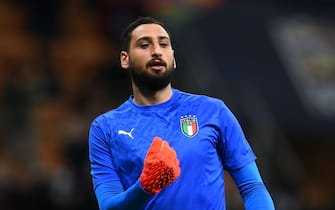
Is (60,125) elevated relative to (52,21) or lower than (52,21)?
lower

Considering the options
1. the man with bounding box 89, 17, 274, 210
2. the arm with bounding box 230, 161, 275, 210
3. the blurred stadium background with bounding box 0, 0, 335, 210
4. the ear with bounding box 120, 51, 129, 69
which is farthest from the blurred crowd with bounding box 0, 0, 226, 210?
the arm with bounding box 230, 161, 275, 210

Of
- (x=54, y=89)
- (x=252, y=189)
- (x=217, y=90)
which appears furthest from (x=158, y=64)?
(x=54, y=89)

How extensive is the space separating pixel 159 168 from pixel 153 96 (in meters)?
0.85

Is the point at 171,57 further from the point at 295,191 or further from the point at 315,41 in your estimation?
the point at 315,41

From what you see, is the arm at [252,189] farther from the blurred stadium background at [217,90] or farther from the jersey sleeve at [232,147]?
the blurred stadium background at [217,90]

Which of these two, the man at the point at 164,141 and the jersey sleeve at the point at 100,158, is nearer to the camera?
the man at the point at 164,141

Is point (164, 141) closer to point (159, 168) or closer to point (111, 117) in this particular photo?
point (159, 168)

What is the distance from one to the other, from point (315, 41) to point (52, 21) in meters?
5.35

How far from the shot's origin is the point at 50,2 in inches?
729

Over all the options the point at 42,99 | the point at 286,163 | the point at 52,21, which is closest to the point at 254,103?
the point at 286,163

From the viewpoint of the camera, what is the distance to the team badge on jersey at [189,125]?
5.65 m

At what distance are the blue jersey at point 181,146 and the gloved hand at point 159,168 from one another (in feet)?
1.11

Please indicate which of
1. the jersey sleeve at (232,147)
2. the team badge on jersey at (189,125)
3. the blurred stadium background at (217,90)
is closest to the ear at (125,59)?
the team badge on jersey at (189,125)

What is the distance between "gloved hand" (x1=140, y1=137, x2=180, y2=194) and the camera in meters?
5.14
